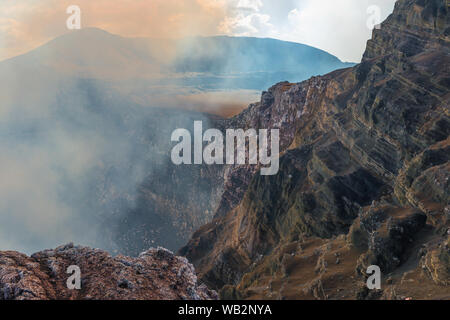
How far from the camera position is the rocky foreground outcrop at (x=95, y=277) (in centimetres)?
1686

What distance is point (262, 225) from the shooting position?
60.4 m

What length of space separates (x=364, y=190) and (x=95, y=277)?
3231 cm

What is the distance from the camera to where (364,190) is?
41156 millimetres

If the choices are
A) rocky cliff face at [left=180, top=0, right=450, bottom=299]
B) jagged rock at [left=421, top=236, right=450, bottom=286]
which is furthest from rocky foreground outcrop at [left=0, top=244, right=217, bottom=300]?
jagged rock at [left=421, top=236, right=450, bottom=286]

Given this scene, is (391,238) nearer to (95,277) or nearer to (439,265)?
(439,265)

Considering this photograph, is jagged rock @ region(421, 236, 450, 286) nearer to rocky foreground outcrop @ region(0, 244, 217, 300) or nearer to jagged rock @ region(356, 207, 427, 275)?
jagged rock @ region(356, 207, 427, 275)

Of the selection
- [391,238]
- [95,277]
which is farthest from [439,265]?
[95,277]

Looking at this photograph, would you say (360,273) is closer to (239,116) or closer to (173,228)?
(239,116)

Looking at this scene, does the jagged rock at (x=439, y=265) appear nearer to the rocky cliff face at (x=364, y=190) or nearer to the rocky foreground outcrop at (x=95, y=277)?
the rocky cliff face at (x=364, y=190)

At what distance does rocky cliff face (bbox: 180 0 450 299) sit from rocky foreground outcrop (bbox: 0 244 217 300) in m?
12.4

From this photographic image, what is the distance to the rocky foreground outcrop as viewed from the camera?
16.9 metres

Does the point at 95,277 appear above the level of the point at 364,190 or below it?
below

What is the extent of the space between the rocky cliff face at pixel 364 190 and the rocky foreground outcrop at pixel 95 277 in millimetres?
12364

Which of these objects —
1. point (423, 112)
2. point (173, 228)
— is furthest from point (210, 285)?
point (173, 228)
